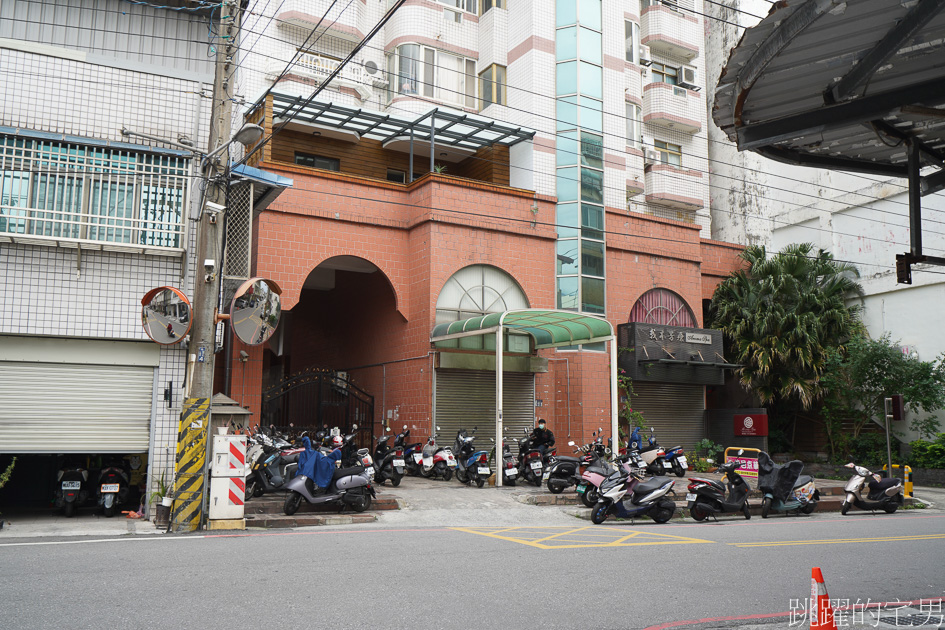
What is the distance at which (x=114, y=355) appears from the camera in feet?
43.5

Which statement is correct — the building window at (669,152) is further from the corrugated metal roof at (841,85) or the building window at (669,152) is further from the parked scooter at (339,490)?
the corrugated metal roof at (841,85)

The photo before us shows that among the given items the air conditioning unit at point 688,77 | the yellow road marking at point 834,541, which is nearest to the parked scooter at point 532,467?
the yellow road marking at point 834,541

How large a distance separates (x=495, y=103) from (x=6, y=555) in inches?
789

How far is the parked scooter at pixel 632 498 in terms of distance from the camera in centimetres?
1299

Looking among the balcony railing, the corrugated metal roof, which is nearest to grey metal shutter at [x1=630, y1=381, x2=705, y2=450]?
the balcony railing

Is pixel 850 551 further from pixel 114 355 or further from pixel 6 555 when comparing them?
pixel 114 355

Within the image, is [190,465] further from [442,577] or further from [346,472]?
[442,577]

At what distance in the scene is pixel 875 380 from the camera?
22.5 m

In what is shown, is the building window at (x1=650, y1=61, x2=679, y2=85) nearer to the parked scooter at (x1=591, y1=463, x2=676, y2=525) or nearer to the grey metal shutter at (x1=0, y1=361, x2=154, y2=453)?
the parked scooter at (x1=591, y1=463, x2=676, y2=525)

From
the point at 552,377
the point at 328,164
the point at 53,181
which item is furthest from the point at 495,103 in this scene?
the point at 53,181

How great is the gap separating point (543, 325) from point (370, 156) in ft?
29.1

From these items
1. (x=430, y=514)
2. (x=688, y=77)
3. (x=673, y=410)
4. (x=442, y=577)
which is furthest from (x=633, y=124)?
(x=442, y=577)

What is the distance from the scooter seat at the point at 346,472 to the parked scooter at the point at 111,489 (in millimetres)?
3721

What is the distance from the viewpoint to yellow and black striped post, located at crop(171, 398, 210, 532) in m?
11.4
